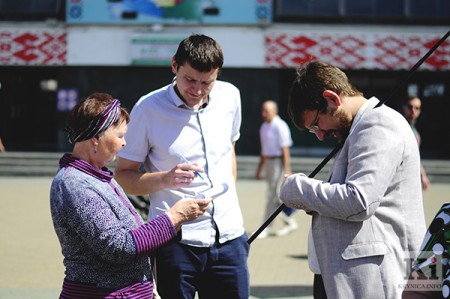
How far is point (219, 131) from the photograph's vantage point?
12.3 feet

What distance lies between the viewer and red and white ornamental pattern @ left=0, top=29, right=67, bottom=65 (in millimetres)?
24047

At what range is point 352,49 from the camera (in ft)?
76.2

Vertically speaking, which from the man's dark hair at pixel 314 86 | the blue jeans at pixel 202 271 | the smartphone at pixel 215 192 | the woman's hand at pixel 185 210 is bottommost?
the blue jeans at pixel 202 271

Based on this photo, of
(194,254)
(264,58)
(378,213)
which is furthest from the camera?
(264,58)

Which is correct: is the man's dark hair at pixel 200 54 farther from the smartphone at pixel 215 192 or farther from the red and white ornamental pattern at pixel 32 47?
the red and white ornamental pattern at pixel 32 47

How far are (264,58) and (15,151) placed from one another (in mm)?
8375

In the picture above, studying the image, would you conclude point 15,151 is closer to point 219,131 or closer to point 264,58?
point 264,58

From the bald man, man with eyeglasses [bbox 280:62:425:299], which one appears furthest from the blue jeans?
the bald man

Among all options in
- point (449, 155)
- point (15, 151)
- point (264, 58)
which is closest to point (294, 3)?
point (264, 58)

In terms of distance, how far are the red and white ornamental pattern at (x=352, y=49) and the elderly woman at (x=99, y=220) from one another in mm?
20606

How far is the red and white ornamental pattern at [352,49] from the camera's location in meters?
23.2

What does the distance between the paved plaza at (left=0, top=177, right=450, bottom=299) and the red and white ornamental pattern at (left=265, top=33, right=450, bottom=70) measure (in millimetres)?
9072

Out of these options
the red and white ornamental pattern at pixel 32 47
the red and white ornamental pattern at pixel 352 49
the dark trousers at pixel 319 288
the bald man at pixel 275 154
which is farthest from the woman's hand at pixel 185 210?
the red and white ornamental pattern at pixel 32 47

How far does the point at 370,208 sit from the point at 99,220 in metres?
0.99
